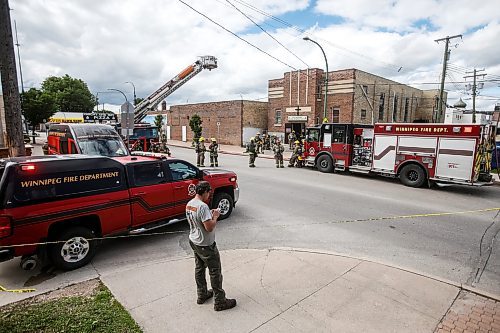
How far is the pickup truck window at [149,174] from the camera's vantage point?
5.88m

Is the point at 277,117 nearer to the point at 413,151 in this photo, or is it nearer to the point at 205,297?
the point at 413,151

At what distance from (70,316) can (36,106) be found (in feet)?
128

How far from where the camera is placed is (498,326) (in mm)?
3627

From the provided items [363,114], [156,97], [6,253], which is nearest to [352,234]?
[6,253]

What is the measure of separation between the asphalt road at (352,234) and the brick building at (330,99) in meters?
17.8

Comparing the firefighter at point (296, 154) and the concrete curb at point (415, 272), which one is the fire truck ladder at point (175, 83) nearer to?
the firefighter at point (296, 154)

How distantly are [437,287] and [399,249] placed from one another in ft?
5.09

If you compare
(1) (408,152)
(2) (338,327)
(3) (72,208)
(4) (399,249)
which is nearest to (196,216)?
(2) (338,327)

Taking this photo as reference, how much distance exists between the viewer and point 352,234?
6.75 m

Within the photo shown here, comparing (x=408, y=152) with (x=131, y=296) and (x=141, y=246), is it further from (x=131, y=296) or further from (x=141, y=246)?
(x=131, y=296)

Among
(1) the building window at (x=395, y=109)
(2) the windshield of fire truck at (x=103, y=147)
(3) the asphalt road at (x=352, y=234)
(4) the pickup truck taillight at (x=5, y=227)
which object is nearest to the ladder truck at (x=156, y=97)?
(2) the windshield of fire truck at (x=103, y=147)

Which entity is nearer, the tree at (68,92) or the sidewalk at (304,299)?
the sidewalk at (304,299)

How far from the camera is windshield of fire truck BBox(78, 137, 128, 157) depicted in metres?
12.2

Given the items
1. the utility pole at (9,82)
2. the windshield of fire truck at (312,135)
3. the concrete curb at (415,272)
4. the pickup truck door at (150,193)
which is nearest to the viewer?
the concrete curb at (415,272)
